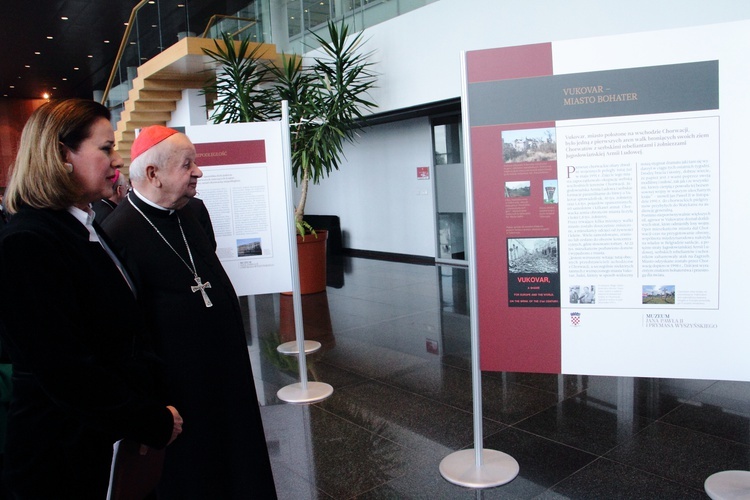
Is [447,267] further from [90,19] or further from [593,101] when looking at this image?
[90,19]

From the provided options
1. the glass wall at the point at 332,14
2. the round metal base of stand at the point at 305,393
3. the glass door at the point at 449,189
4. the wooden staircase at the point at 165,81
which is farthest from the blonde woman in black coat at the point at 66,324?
the glass door at the point at 449,189

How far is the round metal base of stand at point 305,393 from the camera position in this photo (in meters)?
4.20

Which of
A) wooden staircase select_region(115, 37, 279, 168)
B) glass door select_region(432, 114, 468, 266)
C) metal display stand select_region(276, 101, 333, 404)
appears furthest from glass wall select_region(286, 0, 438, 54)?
Result: metal display stand select_region(276, 101, 333, 404)

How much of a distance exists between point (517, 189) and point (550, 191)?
0.15m

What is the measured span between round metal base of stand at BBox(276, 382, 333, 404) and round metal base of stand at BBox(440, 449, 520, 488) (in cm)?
131

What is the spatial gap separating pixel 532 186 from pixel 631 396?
2.06m

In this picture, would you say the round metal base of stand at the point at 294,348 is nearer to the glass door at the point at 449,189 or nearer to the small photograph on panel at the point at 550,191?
the small photograph on panel at the point at 550,191

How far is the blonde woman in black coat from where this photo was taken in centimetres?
137

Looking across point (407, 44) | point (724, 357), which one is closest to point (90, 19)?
point (407, 44)

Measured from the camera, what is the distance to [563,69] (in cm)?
262

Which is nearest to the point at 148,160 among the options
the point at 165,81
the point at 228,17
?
the point at 165,81

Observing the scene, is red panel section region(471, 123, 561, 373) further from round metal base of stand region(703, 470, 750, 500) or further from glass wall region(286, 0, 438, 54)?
glass wall region(286, 0, 438, 54)

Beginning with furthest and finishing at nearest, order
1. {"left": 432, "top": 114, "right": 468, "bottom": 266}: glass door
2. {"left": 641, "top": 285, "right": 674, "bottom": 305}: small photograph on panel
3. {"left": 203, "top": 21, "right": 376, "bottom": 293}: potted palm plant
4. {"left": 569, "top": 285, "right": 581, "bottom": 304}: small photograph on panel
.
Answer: {"left": 432, "top": 114, "right": 468, "bottom": 266}: glass door → {"left": 203, "top": 21, "right": 376, "bottom": 293}: potted palm plant → {"left": 569, "top": 285, "right": 581, "bottom": 304}: small photograph on panel → {"left": 641, "top": 285, "right": 674, "bottom": 305}: small photograph on panel

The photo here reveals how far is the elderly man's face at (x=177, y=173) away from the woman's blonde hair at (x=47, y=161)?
0.68m
